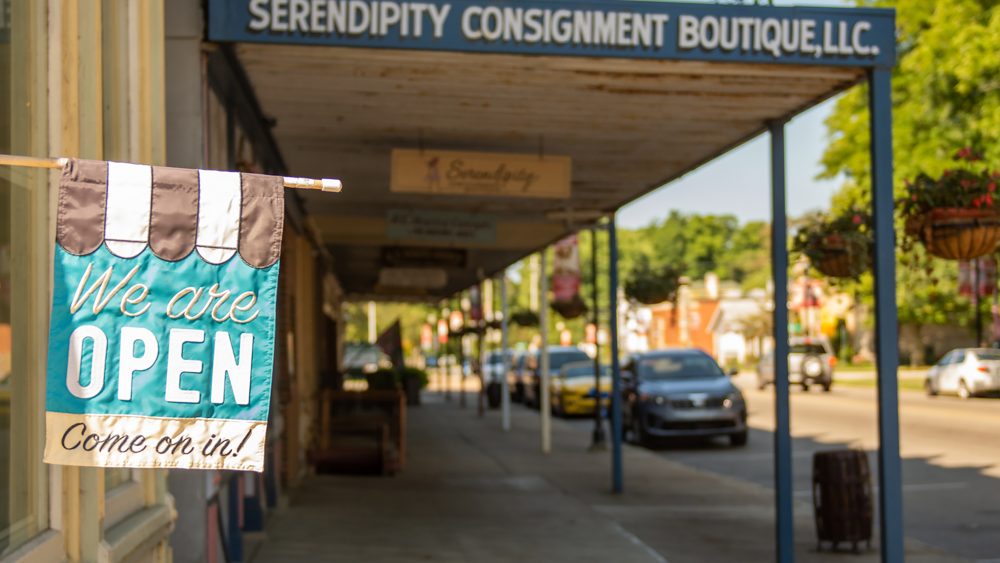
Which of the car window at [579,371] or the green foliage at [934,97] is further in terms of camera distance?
the green foliage at [934,97]

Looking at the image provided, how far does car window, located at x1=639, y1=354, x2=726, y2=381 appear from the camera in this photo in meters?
21.2

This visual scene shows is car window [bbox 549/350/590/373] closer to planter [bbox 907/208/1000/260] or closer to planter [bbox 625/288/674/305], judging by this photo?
planter [bbox 625/288/674/305]

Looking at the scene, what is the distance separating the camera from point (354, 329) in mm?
77688

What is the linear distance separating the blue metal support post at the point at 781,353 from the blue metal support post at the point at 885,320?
3.95ft

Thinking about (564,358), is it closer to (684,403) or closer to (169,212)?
(684,403)

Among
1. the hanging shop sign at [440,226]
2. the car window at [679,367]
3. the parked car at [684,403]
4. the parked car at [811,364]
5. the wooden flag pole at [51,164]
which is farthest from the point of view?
the parked car at [811,364]

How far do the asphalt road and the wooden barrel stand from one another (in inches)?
32.9

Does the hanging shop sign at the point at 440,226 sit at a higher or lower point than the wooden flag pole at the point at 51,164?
higher

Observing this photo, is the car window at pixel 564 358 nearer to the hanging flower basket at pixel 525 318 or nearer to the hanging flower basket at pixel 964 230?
Result: the hanging flower basket at pixel 525 318

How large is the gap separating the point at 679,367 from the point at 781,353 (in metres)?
13.2

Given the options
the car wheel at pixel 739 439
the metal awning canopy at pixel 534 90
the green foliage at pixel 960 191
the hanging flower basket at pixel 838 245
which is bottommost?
the car wheel at pixel 739 439

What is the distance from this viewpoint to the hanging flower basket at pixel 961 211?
26.0 ft

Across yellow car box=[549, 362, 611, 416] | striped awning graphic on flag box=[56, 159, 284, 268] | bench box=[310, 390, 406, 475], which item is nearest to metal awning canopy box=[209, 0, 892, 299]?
striped awning graphic on flag box=[56, 159, 284, 268]

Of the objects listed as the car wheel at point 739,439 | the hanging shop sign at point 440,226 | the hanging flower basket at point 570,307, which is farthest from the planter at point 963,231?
the hanging flower basket at point 570,307
